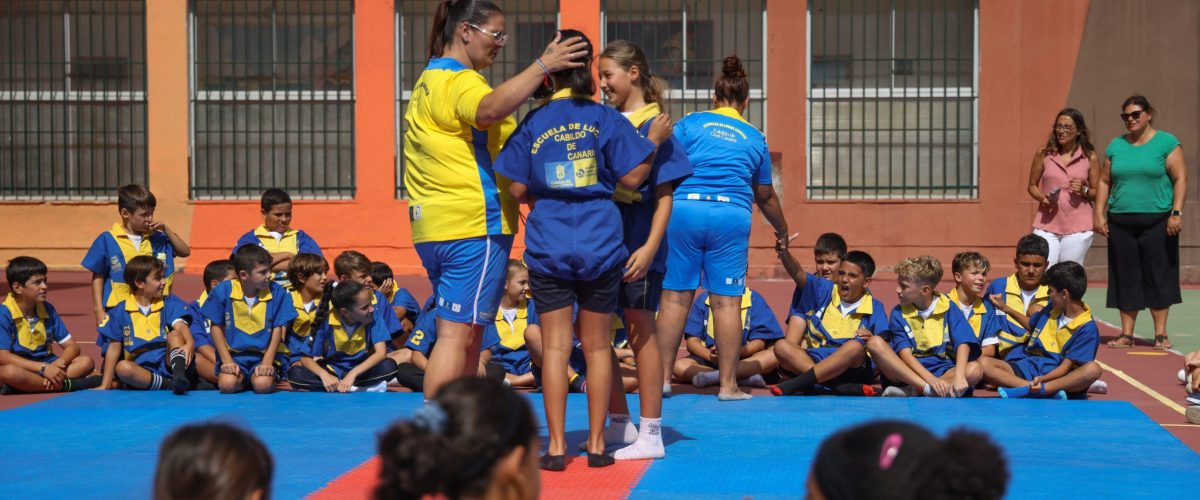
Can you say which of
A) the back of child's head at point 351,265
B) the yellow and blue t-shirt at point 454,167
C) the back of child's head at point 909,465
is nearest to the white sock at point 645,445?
the yellow and blue t-shirt at point 454,167

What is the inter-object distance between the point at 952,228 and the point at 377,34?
737 cm

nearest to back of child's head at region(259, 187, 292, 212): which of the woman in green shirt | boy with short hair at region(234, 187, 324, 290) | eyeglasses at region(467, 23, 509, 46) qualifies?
boy with short hair at region(234, 187, 324, 290)

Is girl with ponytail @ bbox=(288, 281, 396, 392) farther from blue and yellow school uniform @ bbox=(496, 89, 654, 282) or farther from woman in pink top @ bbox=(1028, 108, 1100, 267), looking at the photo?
woman in pink top @ bbox=(1028, 108, 1100, 267)

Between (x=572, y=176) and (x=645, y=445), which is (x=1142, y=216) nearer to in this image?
(x=645, y=445)

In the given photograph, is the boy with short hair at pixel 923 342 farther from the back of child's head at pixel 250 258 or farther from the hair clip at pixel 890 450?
the hair clip at pixel 890 450

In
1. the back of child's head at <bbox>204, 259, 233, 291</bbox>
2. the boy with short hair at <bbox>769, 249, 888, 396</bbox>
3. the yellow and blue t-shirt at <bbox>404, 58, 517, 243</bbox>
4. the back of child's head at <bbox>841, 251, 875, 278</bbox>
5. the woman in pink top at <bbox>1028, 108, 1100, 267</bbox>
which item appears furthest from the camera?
the woman in pink top at <bbox>1028, 108, 1100, 267</bbox>

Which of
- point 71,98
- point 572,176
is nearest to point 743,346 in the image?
point 572,176

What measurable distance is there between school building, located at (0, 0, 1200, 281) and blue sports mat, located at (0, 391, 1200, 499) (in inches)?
382

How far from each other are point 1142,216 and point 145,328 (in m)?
6.93

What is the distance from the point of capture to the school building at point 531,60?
52.8ft

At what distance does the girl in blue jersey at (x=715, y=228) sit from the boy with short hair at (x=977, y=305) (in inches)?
59.4

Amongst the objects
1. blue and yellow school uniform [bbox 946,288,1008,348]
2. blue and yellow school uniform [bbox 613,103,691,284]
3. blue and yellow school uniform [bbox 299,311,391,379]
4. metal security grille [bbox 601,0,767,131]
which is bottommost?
blue and yellow school uniform [bbox 299,311,391,379]

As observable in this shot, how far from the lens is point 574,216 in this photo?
16.5ft

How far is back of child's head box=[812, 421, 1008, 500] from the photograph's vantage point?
2.09 metres
